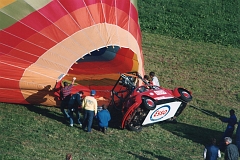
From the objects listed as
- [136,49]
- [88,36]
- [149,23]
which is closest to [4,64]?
[88,36]

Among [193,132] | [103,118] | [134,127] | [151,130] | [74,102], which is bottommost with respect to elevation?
[193,132]

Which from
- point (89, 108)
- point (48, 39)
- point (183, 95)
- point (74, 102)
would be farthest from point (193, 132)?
point (48, 39)

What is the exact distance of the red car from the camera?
14359 millimetres

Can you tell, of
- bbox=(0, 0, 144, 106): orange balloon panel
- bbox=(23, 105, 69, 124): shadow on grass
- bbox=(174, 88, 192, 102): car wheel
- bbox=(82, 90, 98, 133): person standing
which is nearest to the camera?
bbox=(82, 90, 98, 133): person standing

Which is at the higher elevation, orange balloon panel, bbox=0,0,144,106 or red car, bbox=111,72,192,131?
orange balloon panel, bbox=0,0,144,106

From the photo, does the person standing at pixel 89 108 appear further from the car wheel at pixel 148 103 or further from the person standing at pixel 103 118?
the car wheel at pixel 148 103

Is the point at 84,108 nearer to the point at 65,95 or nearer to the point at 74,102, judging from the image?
the point at 74,102

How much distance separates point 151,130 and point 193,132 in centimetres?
121

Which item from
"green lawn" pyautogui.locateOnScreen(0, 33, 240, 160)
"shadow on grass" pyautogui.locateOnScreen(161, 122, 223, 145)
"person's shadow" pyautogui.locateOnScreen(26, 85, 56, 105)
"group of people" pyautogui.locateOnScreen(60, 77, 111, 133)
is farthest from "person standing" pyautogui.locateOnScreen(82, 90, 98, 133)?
"shadow on grass" pyautogui.locateOnScreen(161, 122, 223, 145)

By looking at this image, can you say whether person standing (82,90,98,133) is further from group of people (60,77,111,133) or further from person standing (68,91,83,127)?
person standing (68,91,83,127)

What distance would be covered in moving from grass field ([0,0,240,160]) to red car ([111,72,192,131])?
0.40m

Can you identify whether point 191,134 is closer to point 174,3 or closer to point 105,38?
point 105,38

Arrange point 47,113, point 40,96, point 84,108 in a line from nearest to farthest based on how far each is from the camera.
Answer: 1. point 84,108
2. point 40,96
3. point 47,113

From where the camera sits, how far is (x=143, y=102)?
14289mm
